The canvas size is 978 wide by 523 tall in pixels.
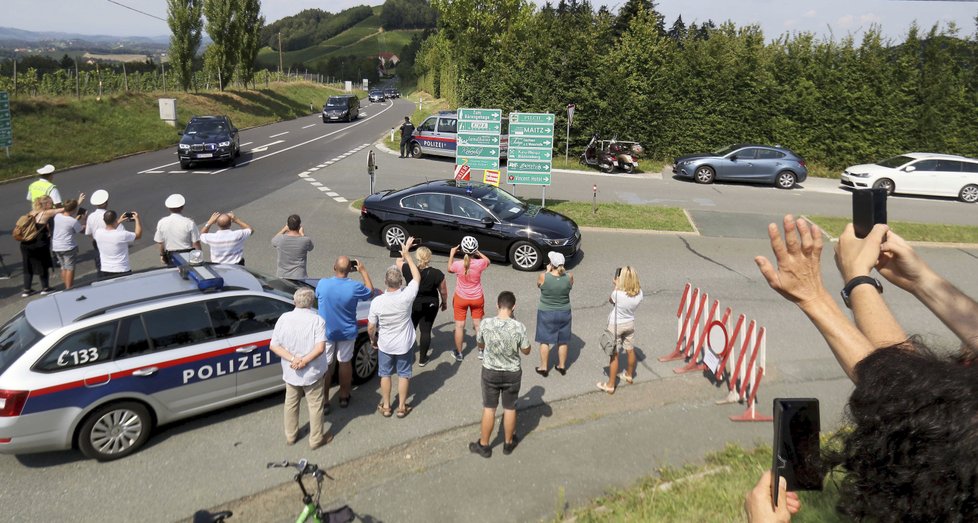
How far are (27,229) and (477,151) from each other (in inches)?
407

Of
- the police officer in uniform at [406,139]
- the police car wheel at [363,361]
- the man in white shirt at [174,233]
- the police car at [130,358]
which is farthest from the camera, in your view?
the police officer in uniform at [406,139]

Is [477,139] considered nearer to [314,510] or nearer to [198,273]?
[198,273]

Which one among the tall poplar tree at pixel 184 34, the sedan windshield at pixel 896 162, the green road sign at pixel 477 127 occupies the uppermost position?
the tall poplar tree at pixel 184 34

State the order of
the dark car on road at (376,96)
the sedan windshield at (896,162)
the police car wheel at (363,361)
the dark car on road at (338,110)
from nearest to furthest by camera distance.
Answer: the police car wheel at (363,361)
the sedan windshield at (896,162)
the dark car on road at (338,110)
the dark car on road at (376,96)

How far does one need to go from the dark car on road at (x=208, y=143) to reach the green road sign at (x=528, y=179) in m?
12.4

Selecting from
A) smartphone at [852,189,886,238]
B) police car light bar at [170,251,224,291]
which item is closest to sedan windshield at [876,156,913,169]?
police car light bar at [170,251,224,291]

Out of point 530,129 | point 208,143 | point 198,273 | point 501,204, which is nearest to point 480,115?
point 530,129

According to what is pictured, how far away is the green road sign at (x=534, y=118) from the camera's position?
16.5 m

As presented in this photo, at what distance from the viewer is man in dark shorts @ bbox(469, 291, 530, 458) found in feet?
19.8

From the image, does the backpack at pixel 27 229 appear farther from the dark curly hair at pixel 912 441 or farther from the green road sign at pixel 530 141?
the dark curly hair at pixel 912 441

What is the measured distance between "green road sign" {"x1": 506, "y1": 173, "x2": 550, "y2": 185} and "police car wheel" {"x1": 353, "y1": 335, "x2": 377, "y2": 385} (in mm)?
9961

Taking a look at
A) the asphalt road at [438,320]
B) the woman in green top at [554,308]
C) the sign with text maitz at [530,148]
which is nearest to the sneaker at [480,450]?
the asphalt road at [438,320]

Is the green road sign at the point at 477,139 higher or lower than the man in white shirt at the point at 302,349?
higher

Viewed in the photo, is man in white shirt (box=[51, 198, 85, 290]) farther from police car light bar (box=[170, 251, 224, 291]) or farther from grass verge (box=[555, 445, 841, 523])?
grass verge (box=[555, 445, 841, 523])
